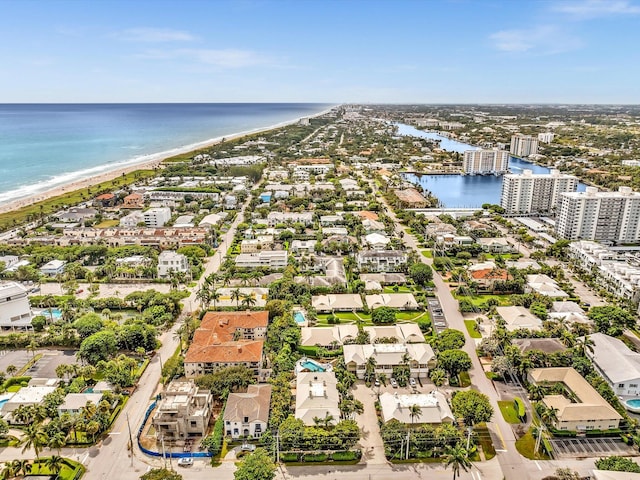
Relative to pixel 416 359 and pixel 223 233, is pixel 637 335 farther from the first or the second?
pixel 223 233

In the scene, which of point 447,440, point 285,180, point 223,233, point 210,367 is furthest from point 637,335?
point 285,180

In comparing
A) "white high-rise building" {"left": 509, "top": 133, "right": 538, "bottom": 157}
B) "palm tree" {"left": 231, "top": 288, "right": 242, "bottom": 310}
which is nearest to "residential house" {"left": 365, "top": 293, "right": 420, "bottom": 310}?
"palm tree" {"left": 231, "top": 288, "right": 242, "bottom": 310}

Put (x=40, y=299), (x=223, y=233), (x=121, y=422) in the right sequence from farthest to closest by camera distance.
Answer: (x=223, y=233), (x=40, y=299), (x=121, y=422)

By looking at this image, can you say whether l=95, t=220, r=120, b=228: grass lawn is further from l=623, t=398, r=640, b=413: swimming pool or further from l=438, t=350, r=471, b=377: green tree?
l=623, t=398, r=640, b=413: swimming pool

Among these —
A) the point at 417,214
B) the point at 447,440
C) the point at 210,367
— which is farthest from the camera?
the point at 417,214

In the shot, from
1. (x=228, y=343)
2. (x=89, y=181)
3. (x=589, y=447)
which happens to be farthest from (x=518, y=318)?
(x=89, y=181)

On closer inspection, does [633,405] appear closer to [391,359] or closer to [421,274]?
[391,359]

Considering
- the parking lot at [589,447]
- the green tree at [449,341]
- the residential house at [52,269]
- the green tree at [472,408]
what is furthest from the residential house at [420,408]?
the residential house at [52,269]
